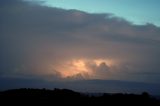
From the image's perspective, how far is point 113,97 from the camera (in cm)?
11300

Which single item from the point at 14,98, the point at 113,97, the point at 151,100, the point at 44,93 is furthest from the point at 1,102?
the point at 151,100

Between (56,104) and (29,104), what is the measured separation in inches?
228

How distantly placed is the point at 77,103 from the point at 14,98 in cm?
1434

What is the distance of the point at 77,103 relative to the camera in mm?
108125

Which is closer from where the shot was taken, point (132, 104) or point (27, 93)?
point (132, 104)

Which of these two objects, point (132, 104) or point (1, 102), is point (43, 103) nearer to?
point (1, 102)

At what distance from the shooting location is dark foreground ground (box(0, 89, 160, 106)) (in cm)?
10800

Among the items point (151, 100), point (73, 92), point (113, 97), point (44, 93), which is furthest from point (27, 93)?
point (151, 100)

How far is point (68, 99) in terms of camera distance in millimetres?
110812

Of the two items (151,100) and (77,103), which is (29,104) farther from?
(151,100)

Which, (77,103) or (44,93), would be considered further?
(44,93)

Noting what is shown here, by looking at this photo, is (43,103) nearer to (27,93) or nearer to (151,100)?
(27,93)

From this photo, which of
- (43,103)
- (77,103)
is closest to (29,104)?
(43,103)

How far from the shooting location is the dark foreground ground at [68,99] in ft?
354
